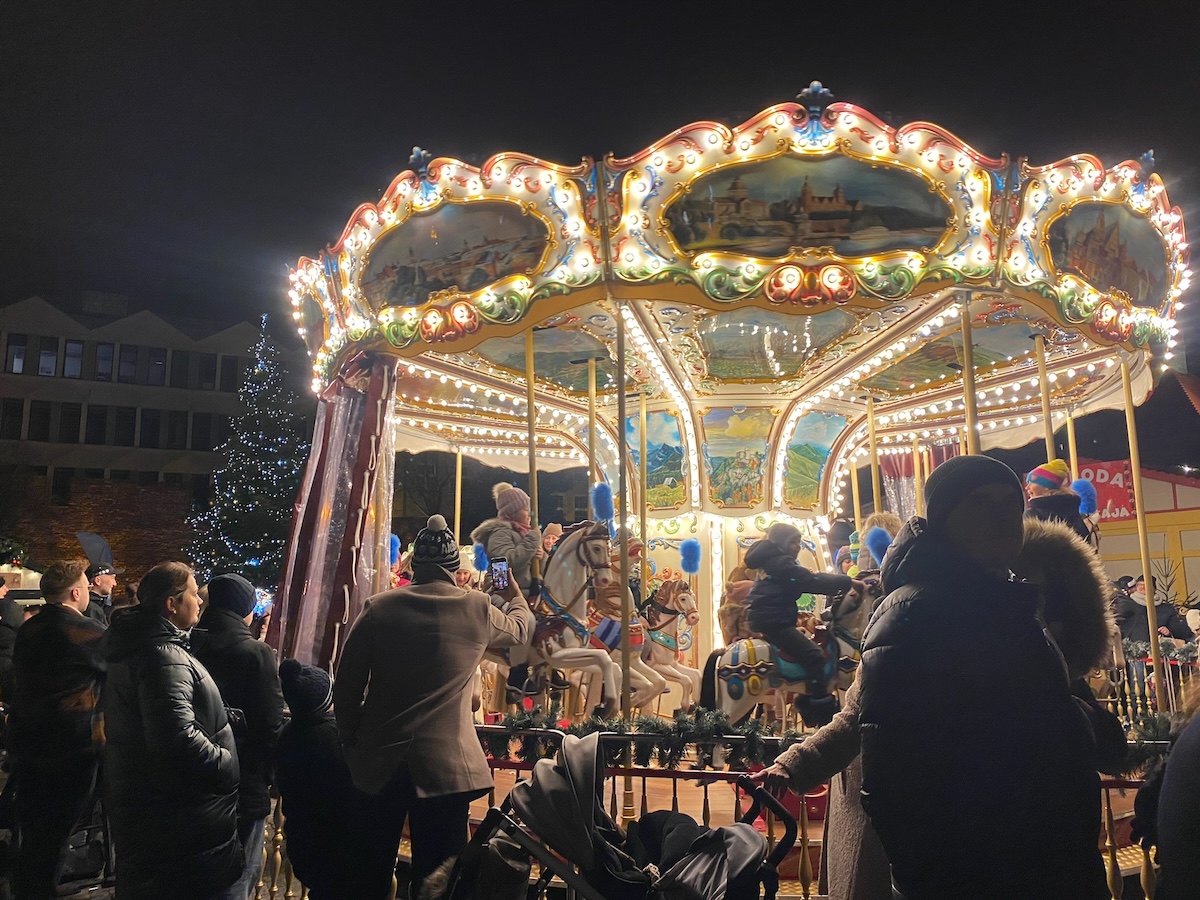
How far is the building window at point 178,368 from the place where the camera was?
2939 centimetres

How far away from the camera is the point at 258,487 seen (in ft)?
67.4

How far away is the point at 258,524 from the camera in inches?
784

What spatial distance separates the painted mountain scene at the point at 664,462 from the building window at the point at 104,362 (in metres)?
24.8

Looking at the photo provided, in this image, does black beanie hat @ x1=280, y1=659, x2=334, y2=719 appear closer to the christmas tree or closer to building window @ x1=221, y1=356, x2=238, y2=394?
the christmas tree

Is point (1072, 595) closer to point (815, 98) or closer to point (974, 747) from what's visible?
point (974, 747)

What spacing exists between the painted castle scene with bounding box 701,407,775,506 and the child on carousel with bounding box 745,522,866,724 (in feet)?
14.7

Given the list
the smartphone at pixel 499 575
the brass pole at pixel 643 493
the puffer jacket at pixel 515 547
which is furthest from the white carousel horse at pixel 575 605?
the brass pole at pixel 643 493

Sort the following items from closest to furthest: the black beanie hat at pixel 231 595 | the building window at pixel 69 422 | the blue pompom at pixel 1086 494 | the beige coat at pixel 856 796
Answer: the beige coat at pixel 856 796 → the black beanie hat at pixel 231 595 → the blue pompom at pixel 1086 494 → the building window at pixel 69 422

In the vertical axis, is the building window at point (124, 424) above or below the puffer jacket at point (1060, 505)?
above

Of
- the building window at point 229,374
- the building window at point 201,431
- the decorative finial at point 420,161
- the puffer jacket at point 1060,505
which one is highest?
the building window at point 229,374

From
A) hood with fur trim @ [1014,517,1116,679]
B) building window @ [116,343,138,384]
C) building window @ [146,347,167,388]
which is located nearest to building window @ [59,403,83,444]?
building window @ [116,343,138,384]

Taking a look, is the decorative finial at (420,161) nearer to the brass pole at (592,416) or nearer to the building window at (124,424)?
the brass pole at (592,416)

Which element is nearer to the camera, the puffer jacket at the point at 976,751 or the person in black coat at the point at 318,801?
the puffer jacket at the point at 976,751

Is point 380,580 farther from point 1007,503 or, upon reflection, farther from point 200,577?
point 200,577
